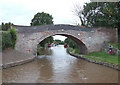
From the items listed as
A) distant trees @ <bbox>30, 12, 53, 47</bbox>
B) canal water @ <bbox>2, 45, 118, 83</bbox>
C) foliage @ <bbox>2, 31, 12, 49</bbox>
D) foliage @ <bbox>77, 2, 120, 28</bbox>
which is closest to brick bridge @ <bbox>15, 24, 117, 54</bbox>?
foliage @ <bbox>77, 2, 120, 28</bbox>

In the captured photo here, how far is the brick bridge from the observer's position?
48.2ft

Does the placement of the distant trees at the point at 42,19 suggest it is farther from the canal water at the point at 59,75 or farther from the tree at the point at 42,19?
the canal water at the point at 59,75

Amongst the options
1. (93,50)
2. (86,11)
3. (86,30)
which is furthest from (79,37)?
(86,11)

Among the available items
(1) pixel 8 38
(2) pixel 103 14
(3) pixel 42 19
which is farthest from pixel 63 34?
(3) pixel 42 19

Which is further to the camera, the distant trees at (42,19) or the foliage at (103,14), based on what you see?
the distant trees at (42,19)

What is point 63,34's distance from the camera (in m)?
16.3

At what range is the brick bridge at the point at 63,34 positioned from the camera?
1470 centimetres

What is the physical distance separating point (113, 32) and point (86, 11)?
4.49 metres

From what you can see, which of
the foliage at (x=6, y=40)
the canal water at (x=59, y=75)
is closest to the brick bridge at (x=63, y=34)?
the foliage at (x=6, y=40)

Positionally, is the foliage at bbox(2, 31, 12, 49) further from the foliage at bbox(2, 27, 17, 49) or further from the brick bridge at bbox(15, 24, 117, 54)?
the brick bridge at bbox(15, 24, 117, 54)

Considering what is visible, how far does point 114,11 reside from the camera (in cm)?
Result: 1391

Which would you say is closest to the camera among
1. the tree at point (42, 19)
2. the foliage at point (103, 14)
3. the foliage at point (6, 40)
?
the foliage at point (6, 40)

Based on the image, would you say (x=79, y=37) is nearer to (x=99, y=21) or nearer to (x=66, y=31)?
(x=66, y=31)

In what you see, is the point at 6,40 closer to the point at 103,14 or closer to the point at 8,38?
the point at 8,38
